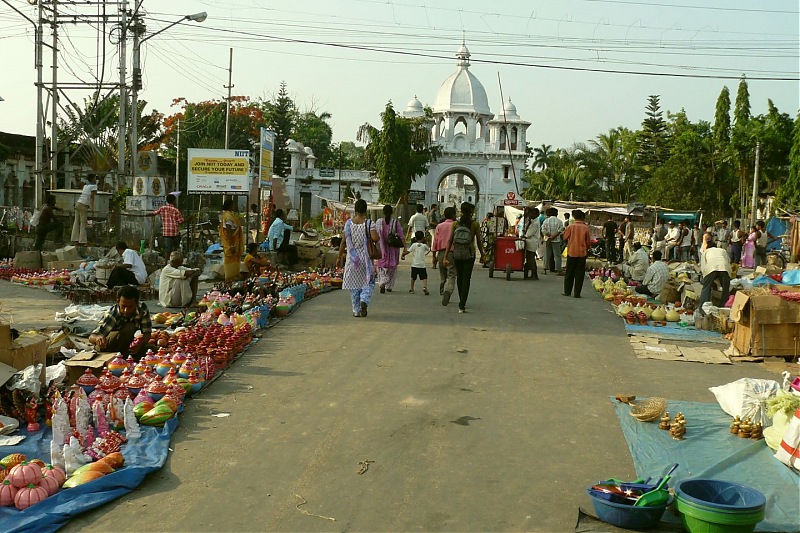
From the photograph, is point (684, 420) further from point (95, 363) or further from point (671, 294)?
point (671, 294)

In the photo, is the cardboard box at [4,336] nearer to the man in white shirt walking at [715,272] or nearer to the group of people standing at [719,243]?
the man in white shirt walking at [715,272]

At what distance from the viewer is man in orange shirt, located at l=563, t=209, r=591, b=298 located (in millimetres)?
14508

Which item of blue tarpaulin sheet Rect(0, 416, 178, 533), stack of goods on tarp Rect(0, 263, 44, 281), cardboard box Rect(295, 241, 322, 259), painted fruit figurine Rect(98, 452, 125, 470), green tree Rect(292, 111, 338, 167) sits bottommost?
blue tarpaulin sheet Rect(0, 416, 178, 533)

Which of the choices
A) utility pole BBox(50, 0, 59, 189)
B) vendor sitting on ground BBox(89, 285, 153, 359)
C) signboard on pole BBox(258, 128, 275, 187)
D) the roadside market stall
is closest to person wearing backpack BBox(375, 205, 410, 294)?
the roadside market stall

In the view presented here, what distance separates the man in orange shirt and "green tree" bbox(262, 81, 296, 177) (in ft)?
159

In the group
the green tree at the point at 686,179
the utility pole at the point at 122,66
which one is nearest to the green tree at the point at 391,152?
the green tree at the point at 686,179

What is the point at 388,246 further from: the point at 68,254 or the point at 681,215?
the point at 681,215

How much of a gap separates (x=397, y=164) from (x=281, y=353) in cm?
4857

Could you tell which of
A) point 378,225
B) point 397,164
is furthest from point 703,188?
point 378,225

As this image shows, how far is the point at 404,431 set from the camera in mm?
6250

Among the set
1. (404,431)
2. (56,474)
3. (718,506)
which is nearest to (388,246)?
(404,431)

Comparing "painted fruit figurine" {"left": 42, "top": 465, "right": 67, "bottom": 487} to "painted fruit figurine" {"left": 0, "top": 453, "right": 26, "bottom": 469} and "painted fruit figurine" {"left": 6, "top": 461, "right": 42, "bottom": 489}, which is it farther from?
"painted fruit figurine" {"left": 0, "top": 453, "right": 26, "bottom": 469}

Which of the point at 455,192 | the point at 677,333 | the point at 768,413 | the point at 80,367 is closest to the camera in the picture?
the point at 768,413

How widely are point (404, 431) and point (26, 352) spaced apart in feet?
11.8
